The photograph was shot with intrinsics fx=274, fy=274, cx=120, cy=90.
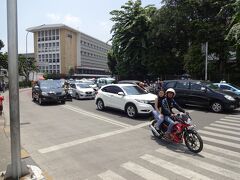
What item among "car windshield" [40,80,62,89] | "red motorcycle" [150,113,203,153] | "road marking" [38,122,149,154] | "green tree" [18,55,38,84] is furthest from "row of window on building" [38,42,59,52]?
"red motorcycle" [150,113,203,153]

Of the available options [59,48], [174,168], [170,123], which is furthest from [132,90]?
[59,48]

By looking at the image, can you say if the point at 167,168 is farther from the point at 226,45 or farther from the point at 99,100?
the point at 226,45

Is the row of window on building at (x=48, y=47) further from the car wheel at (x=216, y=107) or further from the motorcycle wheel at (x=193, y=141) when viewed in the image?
the motorcycle wheel at (x=193, y=141)

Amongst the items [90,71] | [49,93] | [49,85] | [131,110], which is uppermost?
[90,71]

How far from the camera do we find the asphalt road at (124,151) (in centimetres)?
565

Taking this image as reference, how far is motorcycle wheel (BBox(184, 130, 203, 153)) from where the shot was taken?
7.13 metres

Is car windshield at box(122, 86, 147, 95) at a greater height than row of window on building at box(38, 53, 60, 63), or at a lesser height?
lesser

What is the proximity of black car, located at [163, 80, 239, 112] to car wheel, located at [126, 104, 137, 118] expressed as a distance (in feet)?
15.4

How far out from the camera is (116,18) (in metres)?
37.5

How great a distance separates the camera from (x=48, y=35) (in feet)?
352

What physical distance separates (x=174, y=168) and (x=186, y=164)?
437 mm

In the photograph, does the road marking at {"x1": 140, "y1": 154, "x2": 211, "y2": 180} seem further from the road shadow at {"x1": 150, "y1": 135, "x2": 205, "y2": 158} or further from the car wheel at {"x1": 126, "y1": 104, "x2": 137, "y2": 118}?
the car wheel at {"x1": 126, "y1": 104, "x2": 137, "y2": 118}

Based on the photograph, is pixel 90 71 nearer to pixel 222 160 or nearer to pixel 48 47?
pixel 48 47

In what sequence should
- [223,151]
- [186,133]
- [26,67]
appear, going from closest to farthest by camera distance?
[223,151], [186,133], [26,67]
